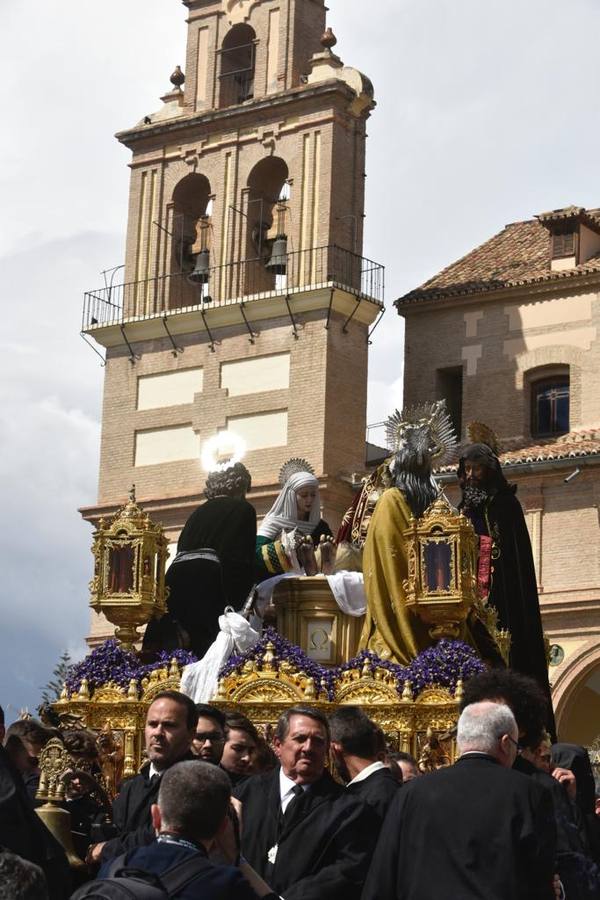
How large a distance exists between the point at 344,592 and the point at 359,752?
7179 mm

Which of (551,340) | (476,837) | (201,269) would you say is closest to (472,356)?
(551,340)

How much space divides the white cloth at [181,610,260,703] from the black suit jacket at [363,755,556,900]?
7898 mm

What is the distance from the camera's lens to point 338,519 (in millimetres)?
43906

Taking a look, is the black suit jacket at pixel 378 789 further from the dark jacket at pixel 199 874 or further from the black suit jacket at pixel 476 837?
the dark jacket at pixel 199 874

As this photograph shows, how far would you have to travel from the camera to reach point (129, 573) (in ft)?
58.3

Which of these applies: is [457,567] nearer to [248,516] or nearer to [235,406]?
[248,516]

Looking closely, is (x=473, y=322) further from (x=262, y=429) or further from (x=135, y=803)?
(x=135, y=803)

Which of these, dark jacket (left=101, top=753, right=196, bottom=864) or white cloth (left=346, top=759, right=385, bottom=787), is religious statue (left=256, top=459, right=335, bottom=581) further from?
white cloth (left=346, top=759, right=385, bottom=787)

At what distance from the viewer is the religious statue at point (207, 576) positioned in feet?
57.6

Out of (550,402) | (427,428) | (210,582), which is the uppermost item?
(550,402)

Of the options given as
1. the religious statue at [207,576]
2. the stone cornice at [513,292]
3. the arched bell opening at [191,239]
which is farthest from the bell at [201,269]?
the religious statue at [207,576]

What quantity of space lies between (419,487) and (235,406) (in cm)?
2916

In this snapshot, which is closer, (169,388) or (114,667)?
(114,667)

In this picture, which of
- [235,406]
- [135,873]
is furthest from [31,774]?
[235,406]
